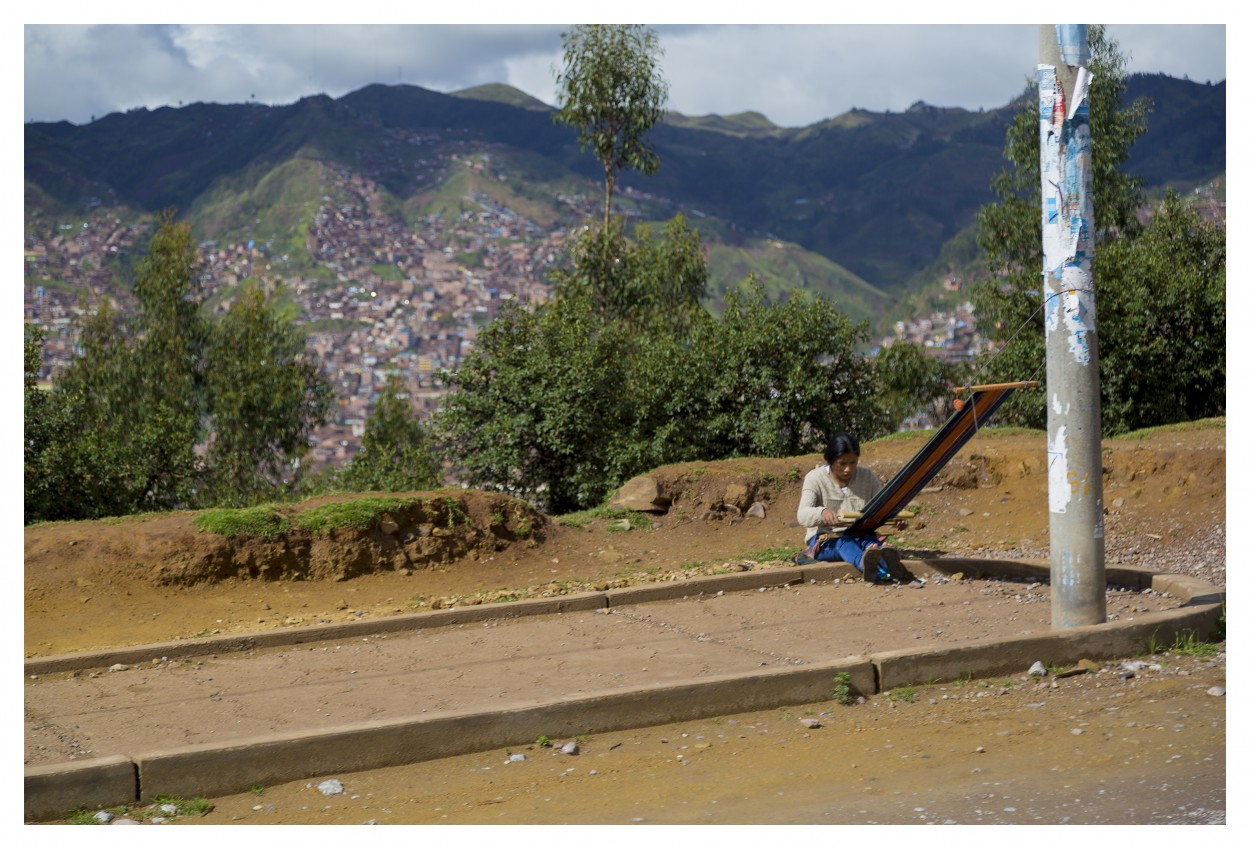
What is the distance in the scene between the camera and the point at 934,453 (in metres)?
8.13

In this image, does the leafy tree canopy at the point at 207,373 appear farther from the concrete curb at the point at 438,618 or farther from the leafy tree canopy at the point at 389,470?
the concrete curb at the point at 438,618

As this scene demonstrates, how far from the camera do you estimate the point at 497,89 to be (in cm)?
17788

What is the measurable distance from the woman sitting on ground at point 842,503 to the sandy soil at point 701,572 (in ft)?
1.55

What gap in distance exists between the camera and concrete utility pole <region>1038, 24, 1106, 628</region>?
6.23m

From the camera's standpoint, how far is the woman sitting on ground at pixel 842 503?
8.41m

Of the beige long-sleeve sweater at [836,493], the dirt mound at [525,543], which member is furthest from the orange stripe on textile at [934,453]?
the dirt mound at [525,543]

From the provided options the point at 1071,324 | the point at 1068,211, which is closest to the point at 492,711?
the point at 1071,324

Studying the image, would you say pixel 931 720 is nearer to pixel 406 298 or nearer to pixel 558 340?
pixel 558 340

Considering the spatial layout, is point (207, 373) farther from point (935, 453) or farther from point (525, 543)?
point (935, 453)

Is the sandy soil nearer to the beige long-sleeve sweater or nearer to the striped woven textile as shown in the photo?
the striped woven textile

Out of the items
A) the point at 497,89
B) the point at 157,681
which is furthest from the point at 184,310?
the point at 497,89

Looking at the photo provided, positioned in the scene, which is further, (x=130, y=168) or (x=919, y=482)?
(x=130, y=168)

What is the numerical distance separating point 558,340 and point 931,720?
37.6 feet

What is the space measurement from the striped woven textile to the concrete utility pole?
145cm
